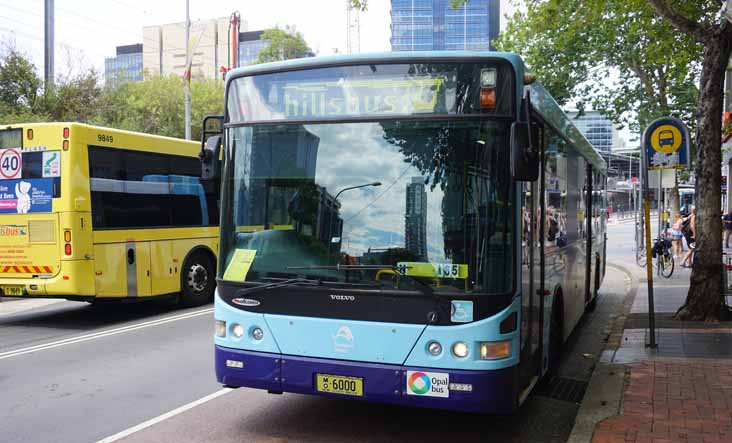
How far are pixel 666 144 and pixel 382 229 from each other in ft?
18.9

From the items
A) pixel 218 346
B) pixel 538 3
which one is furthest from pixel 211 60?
pixel 218 346

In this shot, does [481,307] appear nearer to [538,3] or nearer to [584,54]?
[538,3]

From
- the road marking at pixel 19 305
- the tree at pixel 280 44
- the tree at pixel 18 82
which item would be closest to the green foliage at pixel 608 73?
the road marking at pixel 19 305

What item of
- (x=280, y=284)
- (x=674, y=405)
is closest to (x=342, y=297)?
(x=280, y=284)

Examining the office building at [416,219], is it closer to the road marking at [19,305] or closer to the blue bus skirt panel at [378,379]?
the blue bus skirt panel at [378,379]

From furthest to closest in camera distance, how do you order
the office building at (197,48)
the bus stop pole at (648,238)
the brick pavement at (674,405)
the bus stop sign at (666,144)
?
the office building at (197,48) → the bus stop sign at (666,144) → the bus stop pole at (648,238) → the brick pavement at (674,405)

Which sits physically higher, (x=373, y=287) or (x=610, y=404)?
(x=373, y=287)

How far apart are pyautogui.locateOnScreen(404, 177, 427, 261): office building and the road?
5.37ft

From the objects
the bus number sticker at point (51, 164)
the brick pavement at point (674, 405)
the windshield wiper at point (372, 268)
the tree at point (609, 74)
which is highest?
the tree at point (609, 74)

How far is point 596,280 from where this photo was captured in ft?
43.8

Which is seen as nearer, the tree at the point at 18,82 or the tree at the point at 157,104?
the tree at the point at 18,82

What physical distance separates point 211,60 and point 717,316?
4967 inches

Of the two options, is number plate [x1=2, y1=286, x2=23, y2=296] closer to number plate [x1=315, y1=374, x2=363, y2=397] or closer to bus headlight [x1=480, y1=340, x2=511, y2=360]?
number plate [x1=315, y1=374, x2=363, y2=397]

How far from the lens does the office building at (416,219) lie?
495 centimetres
